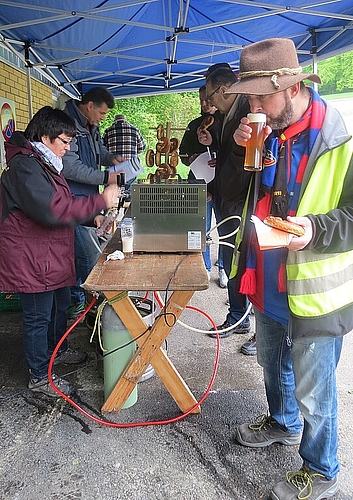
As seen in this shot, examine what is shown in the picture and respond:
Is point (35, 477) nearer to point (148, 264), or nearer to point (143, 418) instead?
point (143, 418)

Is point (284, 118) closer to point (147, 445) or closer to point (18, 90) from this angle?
point (147, 445)

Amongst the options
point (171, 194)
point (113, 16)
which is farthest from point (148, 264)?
point (113, 16)

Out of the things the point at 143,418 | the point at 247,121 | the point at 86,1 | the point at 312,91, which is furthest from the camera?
the point at 86,1

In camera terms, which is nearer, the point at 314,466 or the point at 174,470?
the point at 314,466

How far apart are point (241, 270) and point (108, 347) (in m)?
0.86

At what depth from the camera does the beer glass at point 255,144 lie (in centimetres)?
161

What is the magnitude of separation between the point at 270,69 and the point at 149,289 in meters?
0.97

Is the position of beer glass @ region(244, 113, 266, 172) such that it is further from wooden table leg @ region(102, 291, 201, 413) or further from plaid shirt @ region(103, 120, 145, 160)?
plaid shirt @ region(103, 120, 145, 160)

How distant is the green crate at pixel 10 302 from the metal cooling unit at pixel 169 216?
6.21 ft

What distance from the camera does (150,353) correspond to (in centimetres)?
220

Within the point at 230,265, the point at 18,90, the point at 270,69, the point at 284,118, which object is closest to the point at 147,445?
the point at 230,265

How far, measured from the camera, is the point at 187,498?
179 centimetres

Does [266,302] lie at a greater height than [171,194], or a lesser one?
lesser

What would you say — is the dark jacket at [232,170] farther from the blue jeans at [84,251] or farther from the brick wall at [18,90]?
the brick wall at [18,90]
